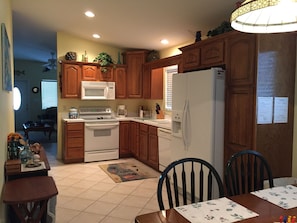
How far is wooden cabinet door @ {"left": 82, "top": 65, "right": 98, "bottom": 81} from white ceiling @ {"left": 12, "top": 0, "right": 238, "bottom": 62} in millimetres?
639

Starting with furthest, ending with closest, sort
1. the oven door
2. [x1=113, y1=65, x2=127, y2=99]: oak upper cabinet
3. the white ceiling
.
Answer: [x1=113, y1=65, x2=127, y2=99]: oak upper cabinet
the oven door
the white ceiling

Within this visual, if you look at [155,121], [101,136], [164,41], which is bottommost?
[101,136]

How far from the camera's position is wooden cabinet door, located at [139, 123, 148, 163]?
5.18 metres

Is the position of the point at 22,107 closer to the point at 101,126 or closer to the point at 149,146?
the point at 101,126

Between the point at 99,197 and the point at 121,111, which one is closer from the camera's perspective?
the point at 99,197

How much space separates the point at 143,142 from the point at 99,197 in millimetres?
1901

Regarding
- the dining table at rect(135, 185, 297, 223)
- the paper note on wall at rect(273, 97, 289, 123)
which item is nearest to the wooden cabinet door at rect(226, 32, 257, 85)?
the paper note on wall at rect(273, 97, 289, 123)

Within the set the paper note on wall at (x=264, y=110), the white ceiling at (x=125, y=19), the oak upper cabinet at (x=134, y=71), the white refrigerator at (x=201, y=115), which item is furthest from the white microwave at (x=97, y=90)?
the paper note on wall at (x=264, y=110)

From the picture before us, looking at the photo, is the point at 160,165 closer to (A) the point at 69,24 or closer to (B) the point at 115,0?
(B) the point at 115,0

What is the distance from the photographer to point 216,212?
4.64 ft

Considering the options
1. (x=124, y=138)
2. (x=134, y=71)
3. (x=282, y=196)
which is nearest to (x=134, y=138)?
(x=124, y=138)

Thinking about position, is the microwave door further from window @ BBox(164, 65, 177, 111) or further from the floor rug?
the floor rug

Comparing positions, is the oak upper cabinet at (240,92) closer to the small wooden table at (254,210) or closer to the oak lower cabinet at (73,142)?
the small wooden table at (254,210)

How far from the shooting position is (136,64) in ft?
19.9
